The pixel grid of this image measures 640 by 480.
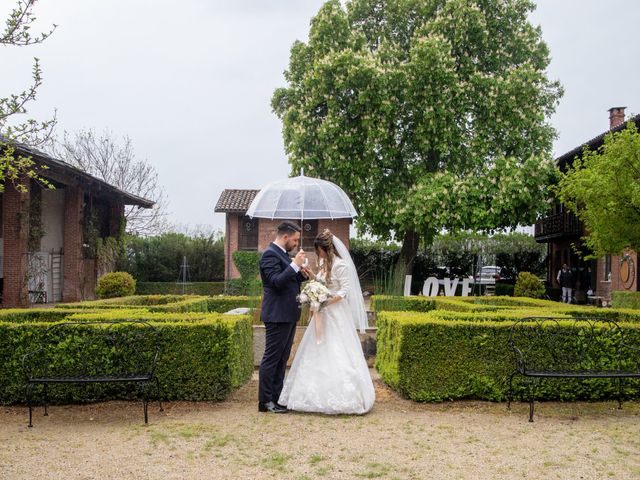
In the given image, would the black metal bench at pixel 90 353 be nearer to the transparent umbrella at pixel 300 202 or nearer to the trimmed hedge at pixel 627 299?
the transparent umbrella at pixel 300 202

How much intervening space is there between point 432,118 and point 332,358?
16193mm

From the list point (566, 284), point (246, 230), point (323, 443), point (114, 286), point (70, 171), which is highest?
point (70, 171)

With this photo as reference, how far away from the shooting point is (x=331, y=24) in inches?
920

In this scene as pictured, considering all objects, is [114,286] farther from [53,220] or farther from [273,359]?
[273,359]

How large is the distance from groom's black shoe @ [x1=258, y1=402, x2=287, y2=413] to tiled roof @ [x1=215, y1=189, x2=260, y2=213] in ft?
76.2

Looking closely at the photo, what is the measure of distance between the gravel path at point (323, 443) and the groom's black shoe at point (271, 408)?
121mm

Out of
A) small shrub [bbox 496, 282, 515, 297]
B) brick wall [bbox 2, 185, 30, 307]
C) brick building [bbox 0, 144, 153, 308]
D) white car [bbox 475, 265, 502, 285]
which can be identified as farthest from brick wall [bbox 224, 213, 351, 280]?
brick wall [bbox 2, 185, 30, 307]

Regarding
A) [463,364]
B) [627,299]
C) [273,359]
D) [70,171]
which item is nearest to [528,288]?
[627,299]

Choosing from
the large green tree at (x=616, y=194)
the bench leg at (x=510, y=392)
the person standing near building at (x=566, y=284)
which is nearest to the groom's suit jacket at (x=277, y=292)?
the bench leg at (x=510, y=392)

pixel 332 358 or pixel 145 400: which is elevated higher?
pixel 332 358

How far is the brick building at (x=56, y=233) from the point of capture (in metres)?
19.4

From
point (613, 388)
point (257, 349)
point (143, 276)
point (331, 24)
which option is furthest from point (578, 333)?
point (143, 276)

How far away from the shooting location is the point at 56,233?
79.7 ft

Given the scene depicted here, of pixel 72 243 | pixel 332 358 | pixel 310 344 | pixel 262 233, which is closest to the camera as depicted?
pixel 332 358
